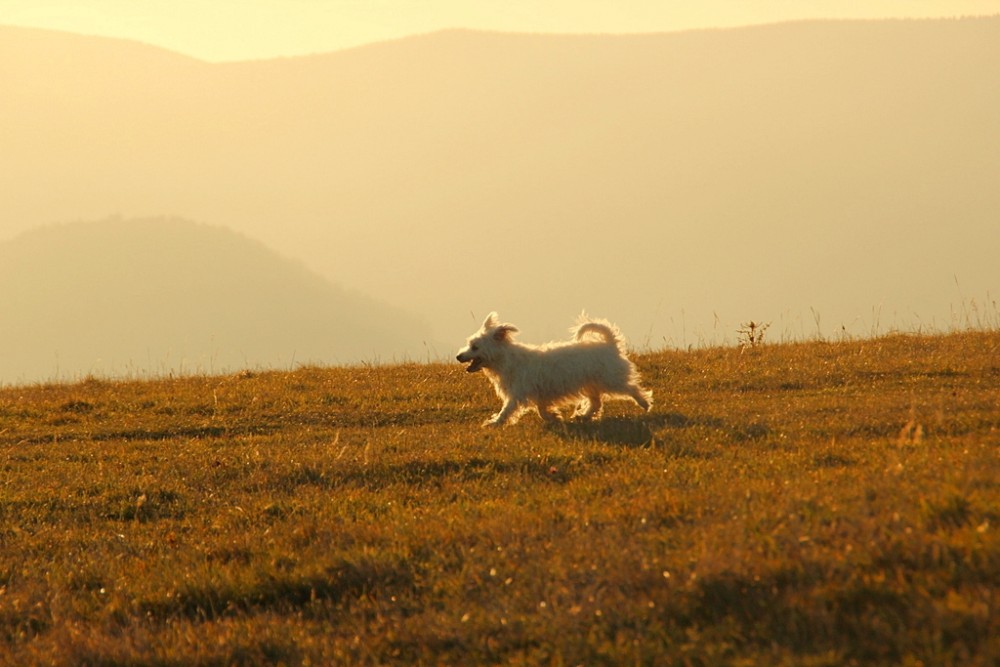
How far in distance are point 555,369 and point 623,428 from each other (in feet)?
5.45

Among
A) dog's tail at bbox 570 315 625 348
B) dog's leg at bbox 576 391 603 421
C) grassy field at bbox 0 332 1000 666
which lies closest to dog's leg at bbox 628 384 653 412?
grassy field at bbox 0 332 1000 666

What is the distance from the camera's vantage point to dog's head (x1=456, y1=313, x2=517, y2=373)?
15094 millimetres

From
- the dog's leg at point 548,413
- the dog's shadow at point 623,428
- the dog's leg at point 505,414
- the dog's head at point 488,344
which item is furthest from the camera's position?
the dog's head at point 488,344

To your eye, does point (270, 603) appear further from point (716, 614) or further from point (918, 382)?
point (918, 382)

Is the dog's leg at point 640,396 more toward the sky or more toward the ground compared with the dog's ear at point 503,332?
more toward the ground

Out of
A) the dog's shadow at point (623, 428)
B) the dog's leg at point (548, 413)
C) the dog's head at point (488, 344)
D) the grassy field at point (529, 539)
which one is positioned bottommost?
the grassy field at point (529, 539)

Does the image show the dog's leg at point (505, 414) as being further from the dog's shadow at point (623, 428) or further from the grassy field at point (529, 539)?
the dog's shadow at point (623, 428)

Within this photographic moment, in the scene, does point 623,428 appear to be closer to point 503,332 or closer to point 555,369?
point 555,369

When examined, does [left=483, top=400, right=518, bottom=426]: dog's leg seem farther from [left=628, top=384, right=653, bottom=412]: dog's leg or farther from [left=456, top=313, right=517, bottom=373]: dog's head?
[left=628, top=384, right=653, bottom=412]: dog's leg

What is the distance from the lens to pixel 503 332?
1512 centimetres

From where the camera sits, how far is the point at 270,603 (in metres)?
7.86

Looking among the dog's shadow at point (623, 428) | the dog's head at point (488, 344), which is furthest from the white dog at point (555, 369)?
the dog's shadow at point (623, 428)

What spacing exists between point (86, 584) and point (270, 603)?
1852mm

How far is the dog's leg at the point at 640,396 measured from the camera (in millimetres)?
14508
